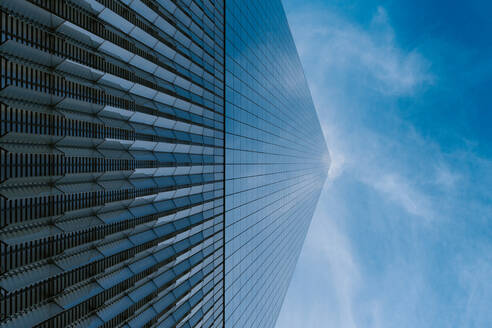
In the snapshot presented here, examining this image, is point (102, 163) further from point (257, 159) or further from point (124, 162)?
point (257, 159)

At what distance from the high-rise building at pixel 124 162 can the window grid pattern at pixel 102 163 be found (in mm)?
69

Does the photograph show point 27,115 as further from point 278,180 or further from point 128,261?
point 278,180

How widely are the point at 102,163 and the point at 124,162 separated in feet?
5.93

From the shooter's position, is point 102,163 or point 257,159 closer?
point 102,163

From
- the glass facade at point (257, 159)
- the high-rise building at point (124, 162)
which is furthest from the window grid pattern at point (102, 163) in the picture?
the glass facade at point (257, 159)

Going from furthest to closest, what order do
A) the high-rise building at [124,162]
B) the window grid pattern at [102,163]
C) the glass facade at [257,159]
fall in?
the glass facade at [257,159], the high-rise building at [124,162], the window grid pattern at [102,163]

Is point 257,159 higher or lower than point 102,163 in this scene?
lower

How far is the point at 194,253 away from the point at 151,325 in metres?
7.54

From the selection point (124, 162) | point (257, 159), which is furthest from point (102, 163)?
point (257, 159)

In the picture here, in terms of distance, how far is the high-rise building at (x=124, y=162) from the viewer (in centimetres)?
1103

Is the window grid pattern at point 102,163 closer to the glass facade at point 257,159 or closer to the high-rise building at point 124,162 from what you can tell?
the high-rise building at point 124,162

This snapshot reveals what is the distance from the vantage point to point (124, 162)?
55.5ft

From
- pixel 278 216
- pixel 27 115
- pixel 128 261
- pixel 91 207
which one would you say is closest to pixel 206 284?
pixel 128 261

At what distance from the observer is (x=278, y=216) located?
56.6 meters
